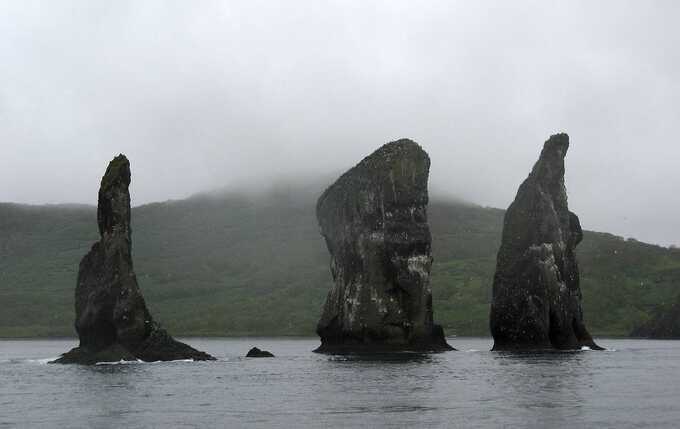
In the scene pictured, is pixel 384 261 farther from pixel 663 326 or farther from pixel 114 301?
pixel 663 326

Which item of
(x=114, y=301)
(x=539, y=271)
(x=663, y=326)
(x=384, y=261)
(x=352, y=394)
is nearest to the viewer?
(x=352, y=394)

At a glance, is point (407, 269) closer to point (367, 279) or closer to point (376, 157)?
point (367, 279)

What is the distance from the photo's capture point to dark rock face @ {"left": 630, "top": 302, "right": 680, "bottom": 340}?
179625mm

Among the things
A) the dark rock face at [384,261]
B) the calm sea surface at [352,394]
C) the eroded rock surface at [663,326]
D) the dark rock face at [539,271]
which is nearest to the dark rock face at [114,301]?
the calm sea surface at [352,394]

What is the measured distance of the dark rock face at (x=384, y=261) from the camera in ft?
371

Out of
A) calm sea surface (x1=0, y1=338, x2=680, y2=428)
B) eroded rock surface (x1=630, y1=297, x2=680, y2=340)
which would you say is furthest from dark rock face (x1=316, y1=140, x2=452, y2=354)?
eroded rock surface (x1=630, y1=297, x2=680, y2=340)

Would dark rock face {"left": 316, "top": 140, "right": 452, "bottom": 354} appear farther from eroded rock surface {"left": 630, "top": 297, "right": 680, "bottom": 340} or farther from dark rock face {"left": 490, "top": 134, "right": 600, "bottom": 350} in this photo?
eroded rock surface {"left": 630, "top": 297, "right": 680, "bottom": 340}

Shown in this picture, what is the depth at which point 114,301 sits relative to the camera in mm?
95250

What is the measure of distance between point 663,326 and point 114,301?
117 metres

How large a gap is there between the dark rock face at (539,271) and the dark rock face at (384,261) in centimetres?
823

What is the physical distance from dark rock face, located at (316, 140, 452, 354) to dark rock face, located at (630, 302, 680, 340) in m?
76.5

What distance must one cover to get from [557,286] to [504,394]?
51.5 metres

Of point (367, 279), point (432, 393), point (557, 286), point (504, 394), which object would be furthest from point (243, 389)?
point (557, 286)

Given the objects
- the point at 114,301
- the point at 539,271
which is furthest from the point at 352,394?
the point at 539,271
